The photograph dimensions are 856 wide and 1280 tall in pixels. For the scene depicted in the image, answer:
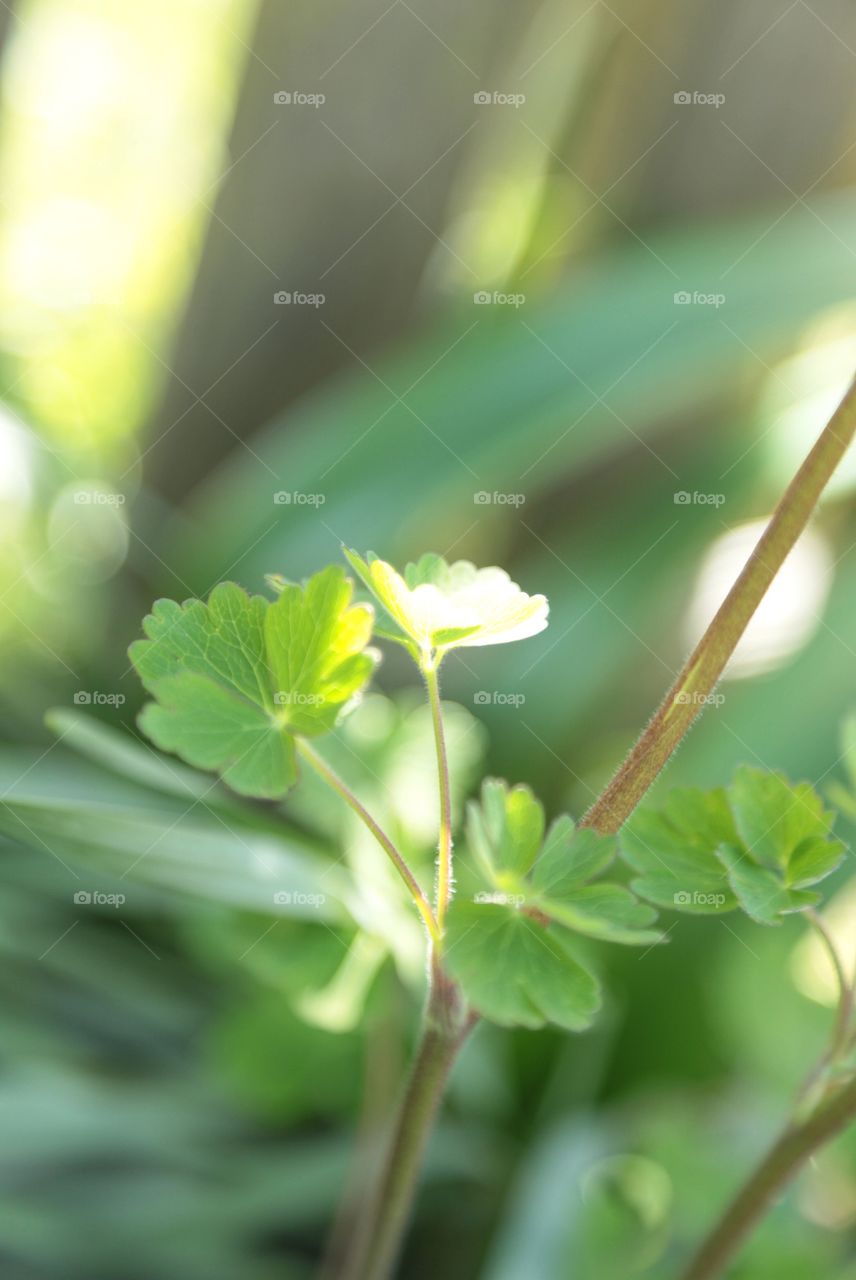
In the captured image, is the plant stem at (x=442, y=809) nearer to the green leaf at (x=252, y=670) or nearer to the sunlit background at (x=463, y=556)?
the green leaf at (x=252, y=670)

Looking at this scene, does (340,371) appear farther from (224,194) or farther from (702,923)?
(702,923)

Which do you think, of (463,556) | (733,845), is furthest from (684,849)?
(463,556)

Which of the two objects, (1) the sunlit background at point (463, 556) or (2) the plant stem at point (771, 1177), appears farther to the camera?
(1) the sunlit background at point (463, 556)

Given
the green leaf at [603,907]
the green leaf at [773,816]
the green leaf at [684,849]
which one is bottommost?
the green leaf at [684,849]

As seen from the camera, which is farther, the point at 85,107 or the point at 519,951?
the point at 85,107

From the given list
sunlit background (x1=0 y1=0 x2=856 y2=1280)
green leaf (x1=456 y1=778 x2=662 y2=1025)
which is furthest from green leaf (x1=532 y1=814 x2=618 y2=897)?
sunlit background (x1=0 y1=0 x2=856 y2=1280)

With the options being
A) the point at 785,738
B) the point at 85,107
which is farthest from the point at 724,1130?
the point at 85,107

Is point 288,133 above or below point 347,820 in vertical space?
above

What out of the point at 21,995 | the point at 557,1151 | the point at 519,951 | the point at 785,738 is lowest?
the point at 21,995

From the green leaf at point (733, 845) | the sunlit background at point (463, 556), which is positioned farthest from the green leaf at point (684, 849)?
the sunlit background at point (463, 556)
